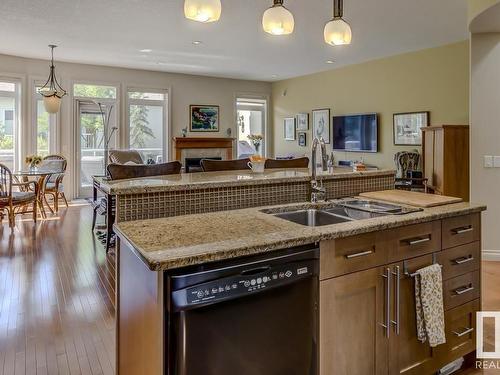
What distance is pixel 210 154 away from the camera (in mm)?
9297

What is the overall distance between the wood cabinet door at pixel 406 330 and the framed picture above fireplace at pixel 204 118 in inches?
314

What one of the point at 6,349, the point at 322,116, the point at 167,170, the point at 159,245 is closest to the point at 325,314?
the point at 159,245

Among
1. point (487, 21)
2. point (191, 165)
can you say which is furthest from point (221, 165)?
point (191, 165)

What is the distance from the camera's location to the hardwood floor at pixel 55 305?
2.26 meters

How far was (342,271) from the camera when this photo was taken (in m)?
1.64

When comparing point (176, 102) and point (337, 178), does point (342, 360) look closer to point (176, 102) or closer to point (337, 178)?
point (337, 178)

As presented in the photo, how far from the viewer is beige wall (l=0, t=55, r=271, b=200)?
7.57m

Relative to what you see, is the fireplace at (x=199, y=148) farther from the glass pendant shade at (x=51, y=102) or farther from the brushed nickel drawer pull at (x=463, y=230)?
the brushed nickel drawer pull at (x=463, y=230)

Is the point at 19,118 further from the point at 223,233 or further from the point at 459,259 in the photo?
the point at 459,259

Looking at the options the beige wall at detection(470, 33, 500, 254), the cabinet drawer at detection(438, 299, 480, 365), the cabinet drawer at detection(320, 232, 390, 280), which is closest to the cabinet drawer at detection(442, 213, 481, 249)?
the cabinet drawer at detection(438, 299, 480, 365)

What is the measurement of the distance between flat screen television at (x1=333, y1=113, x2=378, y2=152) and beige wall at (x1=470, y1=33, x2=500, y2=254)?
11.0 ft

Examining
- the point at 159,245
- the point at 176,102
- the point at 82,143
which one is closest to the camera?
the point at 159,245

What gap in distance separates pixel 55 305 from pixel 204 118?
22.8ft

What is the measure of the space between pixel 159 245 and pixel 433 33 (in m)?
5.73
